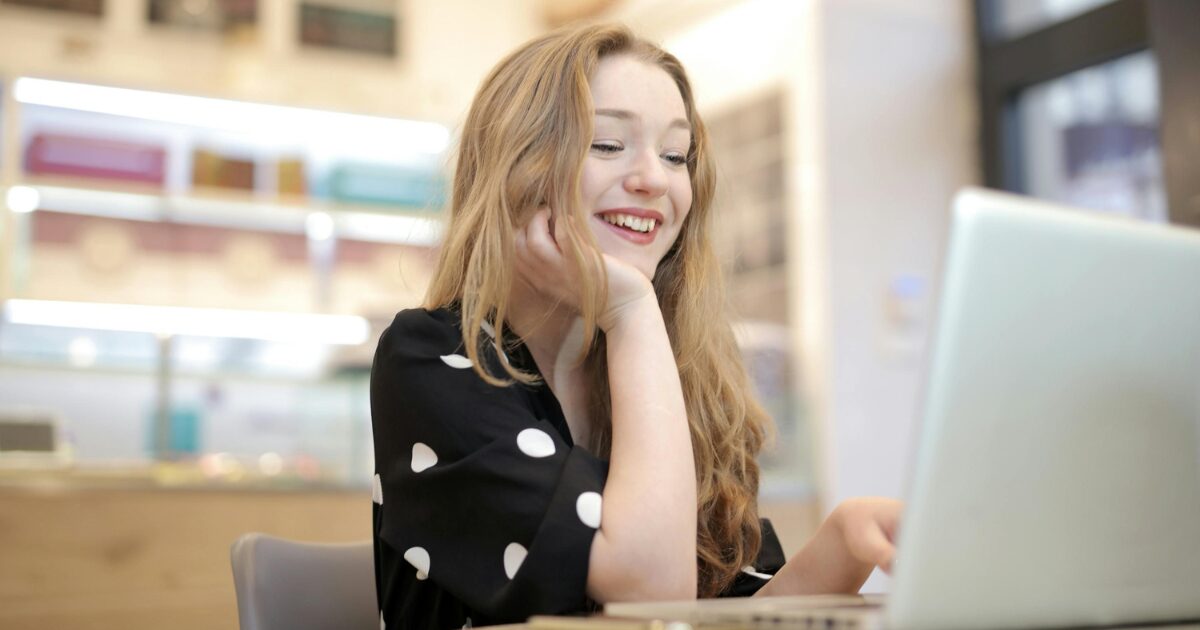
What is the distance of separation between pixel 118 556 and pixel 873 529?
229cm

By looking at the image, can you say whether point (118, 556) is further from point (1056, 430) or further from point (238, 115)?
point (1056, 430)

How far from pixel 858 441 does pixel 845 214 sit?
34.0 inches

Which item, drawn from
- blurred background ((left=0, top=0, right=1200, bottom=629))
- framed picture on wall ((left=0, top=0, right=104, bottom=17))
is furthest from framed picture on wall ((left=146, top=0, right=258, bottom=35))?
framed picture on wall ((left=0, top=0, right=104, bottom=17))

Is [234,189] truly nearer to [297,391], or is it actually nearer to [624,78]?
[297,391]

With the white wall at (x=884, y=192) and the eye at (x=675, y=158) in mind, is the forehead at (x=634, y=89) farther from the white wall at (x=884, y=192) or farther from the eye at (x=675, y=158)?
the white wall at (x=884, y=192)

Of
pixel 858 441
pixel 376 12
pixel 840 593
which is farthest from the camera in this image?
pixel 376 12

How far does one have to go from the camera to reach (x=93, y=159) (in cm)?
402

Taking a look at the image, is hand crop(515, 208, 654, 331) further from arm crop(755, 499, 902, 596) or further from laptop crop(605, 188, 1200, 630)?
laptop crop(605, 188, 1200, 630)

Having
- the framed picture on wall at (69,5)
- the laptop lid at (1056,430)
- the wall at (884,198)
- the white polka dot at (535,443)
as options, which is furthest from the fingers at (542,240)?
the framed picture on wall at (69,5)

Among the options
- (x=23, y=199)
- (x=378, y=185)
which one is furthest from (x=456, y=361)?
(x=378, y=185)

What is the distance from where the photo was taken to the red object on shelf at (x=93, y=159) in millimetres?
3982

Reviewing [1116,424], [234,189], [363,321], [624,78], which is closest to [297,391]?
[363,321]

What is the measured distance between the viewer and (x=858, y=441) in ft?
14.9

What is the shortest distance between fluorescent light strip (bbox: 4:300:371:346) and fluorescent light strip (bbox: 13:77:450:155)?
2.15 feet
